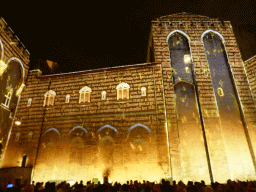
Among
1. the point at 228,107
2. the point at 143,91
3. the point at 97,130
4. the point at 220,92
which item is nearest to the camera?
the point at 228,107

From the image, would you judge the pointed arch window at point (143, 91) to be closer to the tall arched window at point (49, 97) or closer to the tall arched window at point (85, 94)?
the tall arched window at point (85, 94)

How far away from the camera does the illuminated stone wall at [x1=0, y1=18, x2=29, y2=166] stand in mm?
14594

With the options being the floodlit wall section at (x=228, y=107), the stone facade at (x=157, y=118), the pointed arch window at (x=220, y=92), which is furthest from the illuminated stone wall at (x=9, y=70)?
the pointed arch window at (x=220, y=92)

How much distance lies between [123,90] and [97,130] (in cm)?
411

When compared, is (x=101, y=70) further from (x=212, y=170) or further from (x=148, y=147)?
(x=212, y=170)

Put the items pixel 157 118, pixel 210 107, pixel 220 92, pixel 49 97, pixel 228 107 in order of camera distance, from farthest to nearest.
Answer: pixel 49 97
pixel 220 92
pixel 228 107
pixel 210 107
pixel 157 118

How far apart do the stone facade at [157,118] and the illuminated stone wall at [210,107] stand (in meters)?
0.07

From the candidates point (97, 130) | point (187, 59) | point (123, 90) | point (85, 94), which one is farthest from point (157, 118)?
point (85, 94)

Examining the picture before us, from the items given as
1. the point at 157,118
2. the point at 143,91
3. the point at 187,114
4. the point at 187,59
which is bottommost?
the point at 157,118

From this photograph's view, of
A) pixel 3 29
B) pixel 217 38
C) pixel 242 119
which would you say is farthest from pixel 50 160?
pixel 217 38

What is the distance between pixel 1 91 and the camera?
14.5m

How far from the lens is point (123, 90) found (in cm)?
1533

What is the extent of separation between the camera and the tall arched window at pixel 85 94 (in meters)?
15.7

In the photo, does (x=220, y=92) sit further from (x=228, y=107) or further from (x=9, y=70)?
(x=9, y=70)
